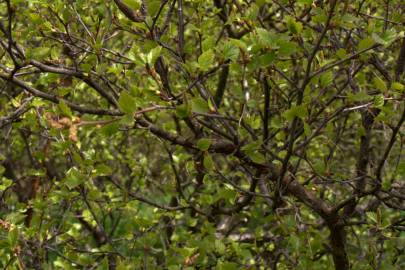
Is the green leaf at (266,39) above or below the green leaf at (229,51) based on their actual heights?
above

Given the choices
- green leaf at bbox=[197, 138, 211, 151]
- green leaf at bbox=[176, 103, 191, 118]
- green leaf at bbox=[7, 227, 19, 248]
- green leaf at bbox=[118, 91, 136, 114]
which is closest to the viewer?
green leaf at bbox=[118, 91, 136, 114]

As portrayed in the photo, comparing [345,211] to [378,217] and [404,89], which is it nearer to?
[378,217]

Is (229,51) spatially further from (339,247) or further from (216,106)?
(339,247)

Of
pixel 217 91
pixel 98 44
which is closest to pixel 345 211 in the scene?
pixel 98 44

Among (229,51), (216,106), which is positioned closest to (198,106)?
(229,51)

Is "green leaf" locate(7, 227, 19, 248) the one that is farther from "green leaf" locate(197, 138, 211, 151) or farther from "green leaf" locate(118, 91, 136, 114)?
"green leaf" locate(118, 91, 136, 114)

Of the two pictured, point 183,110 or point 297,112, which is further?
point 297,112

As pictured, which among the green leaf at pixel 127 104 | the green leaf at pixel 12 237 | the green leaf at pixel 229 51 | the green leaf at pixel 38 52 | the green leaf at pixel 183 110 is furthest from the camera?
the green leaf at pixel 12 237

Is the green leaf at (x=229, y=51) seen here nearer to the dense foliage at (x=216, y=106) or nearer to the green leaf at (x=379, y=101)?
the dense foliage at (x=216, y=106)

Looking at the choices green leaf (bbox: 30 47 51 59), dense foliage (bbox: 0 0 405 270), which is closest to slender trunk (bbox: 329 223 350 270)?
dense foliage (bbox: 0 0 405 270)

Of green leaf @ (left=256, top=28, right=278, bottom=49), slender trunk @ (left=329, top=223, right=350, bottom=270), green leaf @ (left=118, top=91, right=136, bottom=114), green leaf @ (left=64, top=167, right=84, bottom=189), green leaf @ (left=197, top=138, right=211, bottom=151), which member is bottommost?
slender trunk @ (left=329, top=223, right=350, bottom=270)

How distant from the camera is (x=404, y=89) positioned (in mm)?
2439

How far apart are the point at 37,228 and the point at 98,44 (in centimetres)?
161

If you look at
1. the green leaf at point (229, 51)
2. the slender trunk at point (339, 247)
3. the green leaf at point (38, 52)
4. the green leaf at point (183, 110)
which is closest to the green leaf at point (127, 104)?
the green leaf at point (183, 110)
